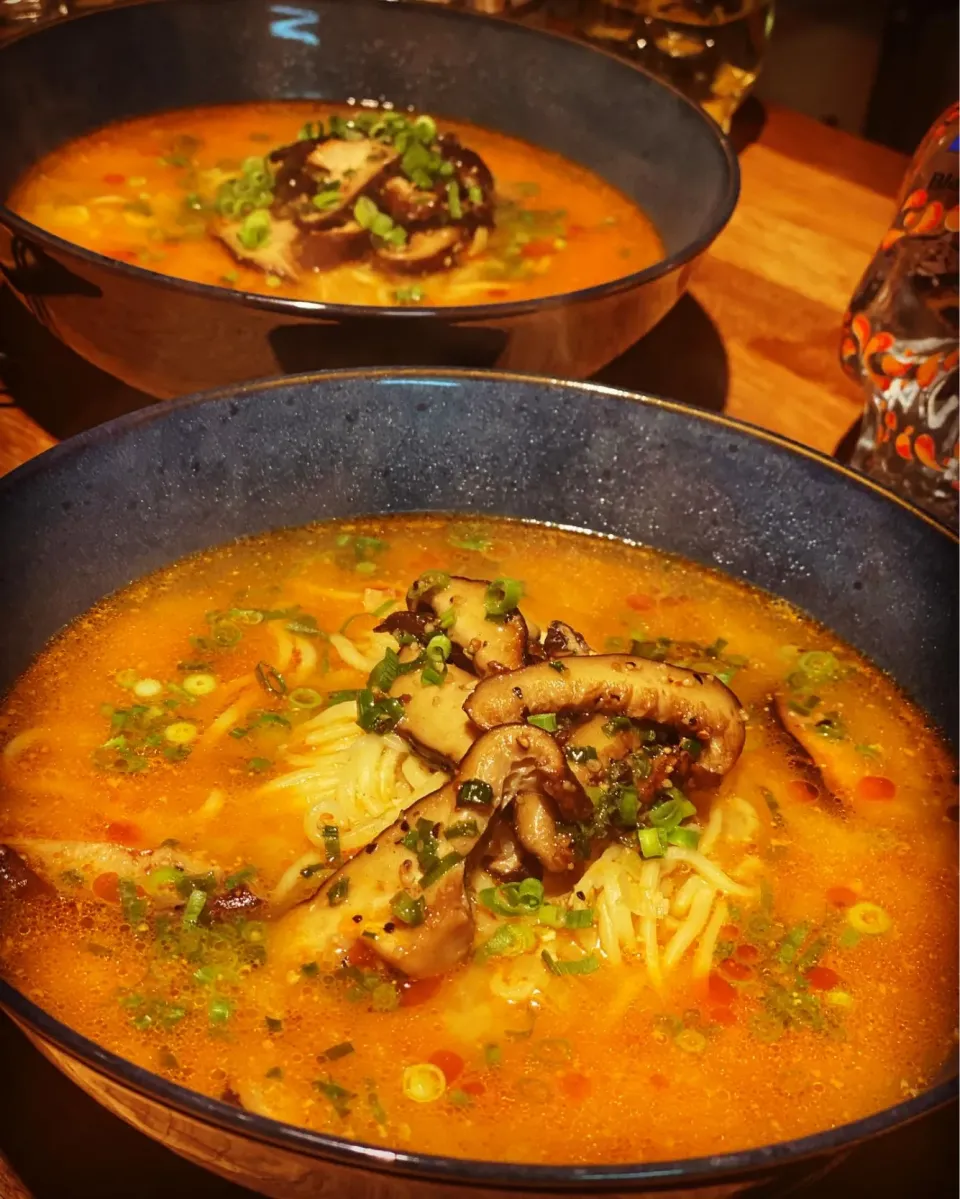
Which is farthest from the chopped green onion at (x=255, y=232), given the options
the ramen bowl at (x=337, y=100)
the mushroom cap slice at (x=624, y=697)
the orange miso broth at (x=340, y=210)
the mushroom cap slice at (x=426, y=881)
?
the mushroom cap slice at (x=426, y=881)

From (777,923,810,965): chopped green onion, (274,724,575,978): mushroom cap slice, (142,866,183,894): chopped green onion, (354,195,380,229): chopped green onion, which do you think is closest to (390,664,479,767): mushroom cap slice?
(274,724,575,978): mushroom cap slice

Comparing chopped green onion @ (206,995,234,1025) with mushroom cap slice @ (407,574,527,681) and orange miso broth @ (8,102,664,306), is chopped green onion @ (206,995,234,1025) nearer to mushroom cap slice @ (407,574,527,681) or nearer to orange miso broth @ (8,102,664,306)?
mushroom cap slice @ (407,574,527,681)

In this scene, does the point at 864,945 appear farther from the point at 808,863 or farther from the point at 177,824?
the point at 177,824

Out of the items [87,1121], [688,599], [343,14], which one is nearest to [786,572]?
[688,599]

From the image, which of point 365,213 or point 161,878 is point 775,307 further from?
point 161,878

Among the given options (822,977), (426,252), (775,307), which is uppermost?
(426,252)

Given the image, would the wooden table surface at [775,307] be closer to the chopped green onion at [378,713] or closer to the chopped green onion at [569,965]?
the chopped green onion at [378,713]

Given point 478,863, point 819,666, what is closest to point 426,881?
point 478,863
